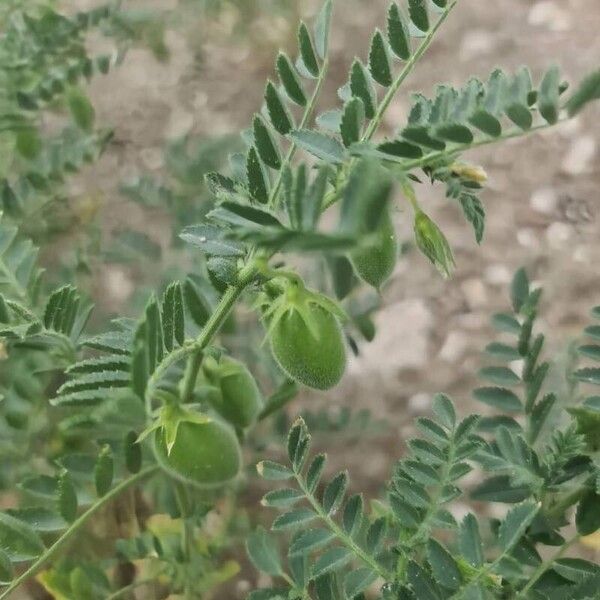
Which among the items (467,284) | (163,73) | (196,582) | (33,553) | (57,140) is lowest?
(196,582)

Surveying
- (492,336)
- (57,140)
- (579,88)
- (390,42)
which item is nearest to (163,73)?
(57,140)

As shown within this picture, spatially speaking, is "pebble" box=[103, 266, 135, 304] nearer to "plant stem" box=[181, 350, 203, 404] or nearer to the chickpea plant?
the chickpea plant

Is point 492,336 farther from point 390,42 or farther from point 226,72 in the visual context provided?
point 390,42

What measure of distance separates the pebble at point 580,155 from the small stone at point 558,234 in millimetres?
138

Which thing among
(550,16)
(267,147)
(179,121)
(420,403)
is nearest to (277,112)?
(267,147)

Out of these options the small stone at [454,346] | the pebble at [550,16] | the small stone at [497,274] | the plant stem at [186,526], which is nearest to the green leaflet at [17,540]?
the plant stem at [186,526]


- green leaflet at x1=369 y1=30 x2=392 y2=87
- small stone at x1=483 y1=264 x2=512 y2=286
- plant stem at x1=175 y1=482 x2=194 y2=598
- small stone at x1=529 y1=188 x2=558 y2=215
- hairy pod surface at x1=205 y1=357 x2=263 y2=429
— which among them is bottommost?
plant stem at x1=175 y1=482 x2=194 y2=598

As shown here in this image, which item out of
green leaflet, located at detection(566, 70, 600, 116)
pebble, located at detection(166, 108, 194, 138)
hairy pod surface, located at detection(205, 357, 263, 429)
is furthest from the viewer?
pebble, located at detection(166, 108, 194, 138)

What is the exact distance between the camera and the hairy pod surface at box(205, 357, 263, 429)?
0.81 meters

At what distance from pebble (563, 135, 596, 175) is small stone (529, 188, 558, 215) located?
63mm

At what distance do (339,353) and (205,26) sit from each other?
4.82 feet

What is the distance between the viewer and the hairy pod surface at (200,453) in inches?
27.2

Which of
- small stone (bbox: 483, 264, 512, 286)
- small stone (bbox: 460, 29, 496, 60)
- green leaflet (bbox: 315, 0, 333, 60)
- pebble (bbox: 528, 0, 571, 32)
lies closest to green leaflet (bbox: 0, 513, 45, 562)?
green leaflet (bbox: 315, 0, 333, 60)

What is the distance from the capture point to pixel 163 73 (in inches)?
81.3
